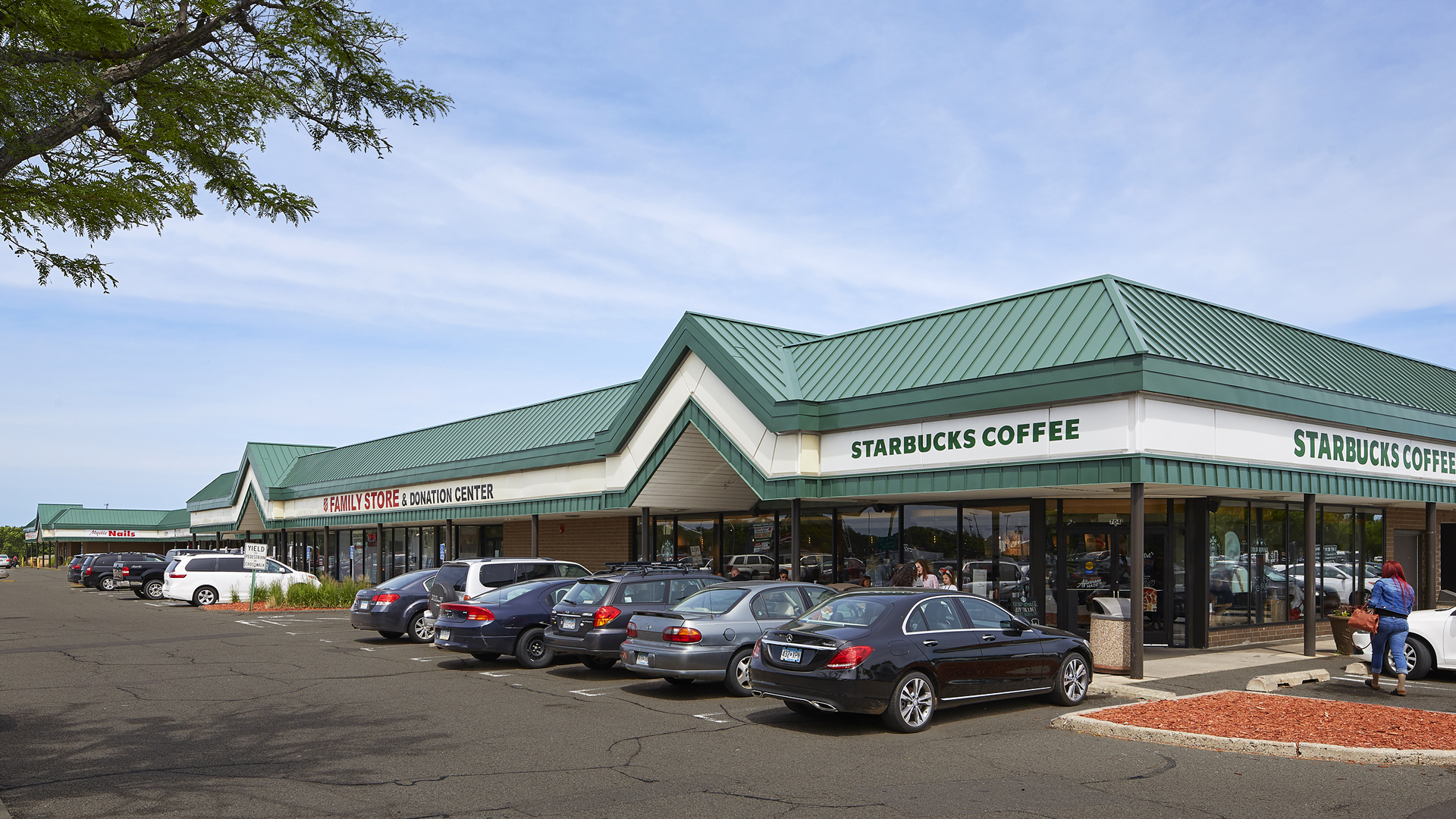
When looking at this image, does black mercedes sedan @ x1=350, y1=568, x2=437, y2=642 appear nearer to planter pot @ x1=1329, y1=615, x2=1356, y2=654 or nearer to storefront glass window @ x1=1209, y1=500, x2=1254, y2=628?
storefront glass window @ x1=1209, y1=500, x2=1254, y2=628

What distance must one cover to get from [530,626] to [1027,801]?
10.2 m

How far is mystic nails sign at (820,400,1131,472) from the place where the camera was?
1498 centimetres

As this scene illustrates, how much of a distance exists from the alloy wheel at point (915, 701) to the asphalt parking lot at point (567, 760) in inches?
7.6

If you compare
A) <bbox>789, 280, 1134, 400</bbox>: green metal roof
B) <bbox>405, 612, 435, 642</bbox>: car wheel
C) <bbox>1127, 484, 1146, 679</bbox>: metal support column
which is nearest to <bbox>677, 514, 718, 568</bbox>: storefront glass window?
<bbox>789, 280, 1134, 400</bbox>: green metal roof

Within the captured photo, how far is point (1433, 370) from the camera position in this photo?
A: 2505 cm

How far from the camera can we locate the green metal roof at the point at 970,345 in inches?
632

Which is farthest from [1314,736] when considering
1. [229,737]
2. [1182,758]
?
[229,737]

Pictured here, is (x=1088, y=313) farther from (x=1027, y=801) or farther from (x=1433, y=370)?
(x=1433, y=370)

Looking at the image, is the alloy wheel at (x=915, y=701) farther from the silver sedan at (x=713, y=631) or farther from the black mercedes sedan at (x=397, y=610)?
the black mercedes sedan at (x=397, y=610)

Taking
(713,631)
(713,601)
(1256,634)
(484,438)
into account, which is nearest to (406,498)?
(484,438)

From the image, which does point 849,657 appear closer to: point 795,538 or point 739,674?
point 739,674

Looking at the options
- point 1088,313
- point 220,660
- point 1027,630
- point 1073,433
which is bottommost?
point 220,660

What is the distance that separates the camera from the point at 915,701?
1101cm

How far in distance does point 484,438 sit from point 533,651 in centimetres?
1842
